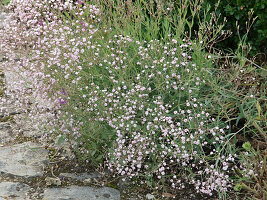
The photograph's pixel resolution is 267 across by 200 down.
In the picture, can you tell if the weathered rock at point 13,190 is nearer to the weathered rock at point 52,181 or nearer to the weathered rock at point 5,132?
the weathered rock at point 52,181

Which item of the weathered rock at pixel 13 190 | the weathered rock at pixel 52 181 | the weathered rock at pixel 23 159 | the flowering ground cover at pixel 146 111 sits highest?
the flowering ground cover at pixel 146 111

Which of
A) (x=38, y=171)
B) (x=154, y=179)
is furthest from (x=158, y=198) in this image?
(x=38, y=171)

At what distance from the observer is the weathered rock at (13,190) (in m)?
2.54

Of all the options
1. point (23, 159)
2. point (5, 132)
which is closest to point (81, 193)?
point (23, 159)

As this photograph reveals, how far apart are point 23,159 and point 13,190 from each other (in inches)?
15.8

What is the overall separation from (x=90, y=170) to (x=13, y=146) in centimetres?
80

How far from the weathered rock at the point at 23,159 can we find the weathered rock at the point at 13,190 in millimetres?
129

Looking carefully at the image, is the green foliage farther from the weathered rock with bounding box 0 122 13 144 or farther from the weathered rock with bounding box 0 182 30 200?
the weathered rock with bounding box 0 182 30 200

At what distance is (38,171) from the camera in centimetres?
288

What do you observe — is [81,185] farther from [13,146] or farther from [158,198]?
[13,146]

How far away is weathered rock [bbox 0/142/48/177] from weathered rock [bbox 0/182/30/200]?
0.13 meters

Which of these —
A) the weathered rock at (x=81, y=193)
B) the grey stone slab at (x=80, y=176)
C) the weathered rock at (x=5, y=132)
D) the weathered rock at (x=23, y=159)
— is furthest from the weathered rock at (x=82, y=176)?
the weathered rock at (x=5, y=132)

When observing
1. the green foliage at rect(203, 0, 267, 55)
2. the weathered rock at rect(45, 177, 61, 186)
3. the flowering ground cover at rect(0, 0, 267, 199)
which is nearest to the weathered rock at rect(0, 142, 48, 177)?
the weathered rock at rect(45, 177, 61, 186)

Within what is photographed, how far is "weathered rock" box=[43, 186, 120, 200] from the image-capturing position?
2.59 m
